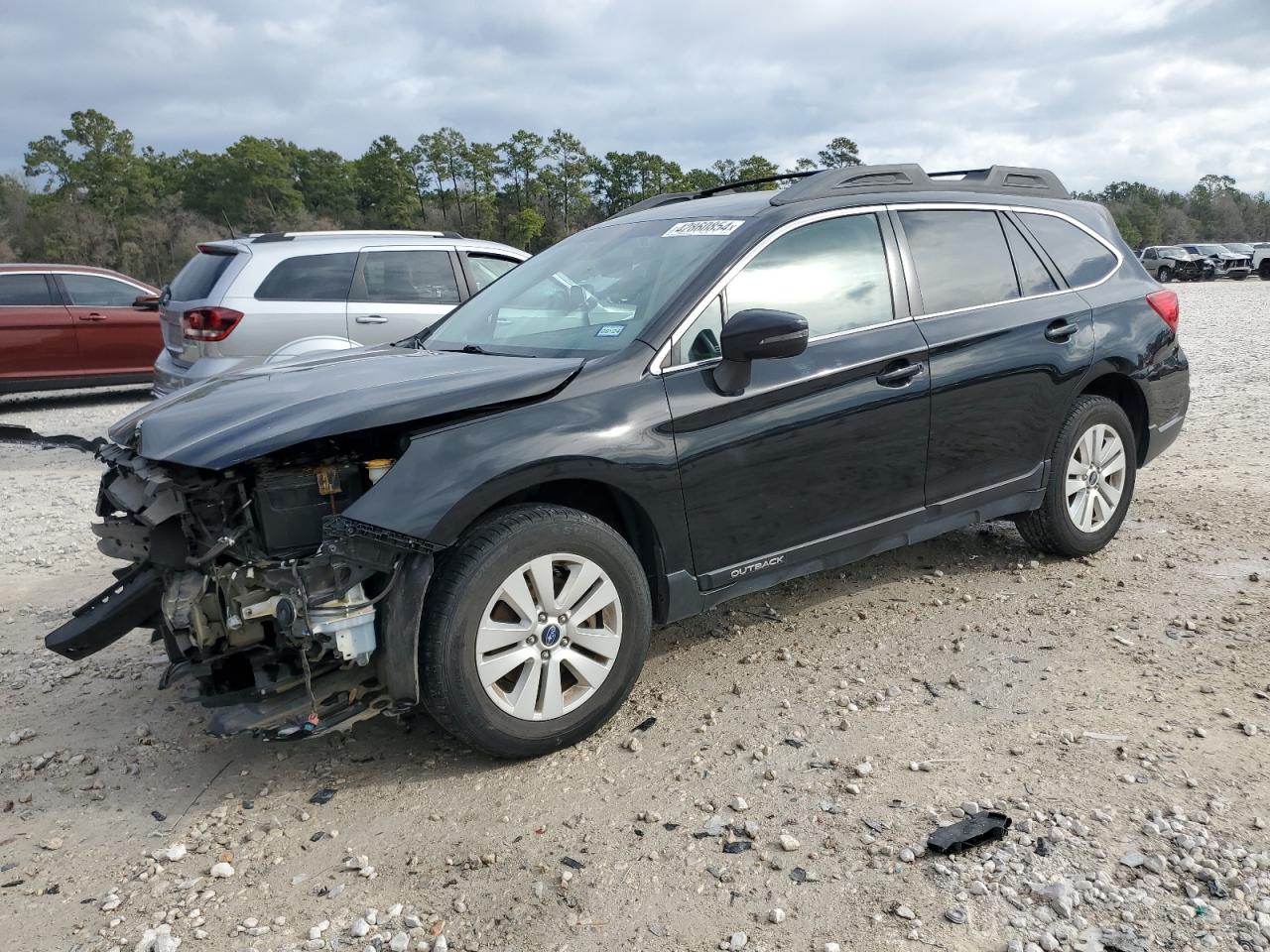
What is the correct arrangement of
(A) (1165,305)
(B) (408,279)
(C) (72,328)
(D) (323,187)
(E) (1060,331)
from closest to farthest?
(E) (1060,331), (A) (1165,305), (B) (408,279), (C) (72,328), (D) (323,187)

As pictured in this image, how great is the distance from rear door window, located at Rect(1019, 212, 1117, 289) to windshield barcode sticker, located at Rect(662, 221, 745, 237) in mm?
1770

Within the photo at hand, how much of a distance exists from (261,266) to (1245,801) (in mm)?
7245

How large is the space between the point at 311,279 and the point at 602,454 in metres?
5.45

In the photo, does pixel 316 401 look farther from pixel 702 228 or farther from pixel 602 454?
pixel 702 228

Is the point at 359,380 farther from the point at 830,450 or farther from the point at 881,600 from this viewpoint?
the point at 881,600

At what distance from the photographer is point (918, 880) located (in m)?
2.54

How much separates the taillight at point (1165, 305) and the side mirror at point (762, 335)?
269 centimetres

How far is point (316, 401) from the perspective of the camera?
10.2 ft

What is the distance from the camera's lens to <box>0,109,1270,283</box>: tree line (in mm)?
62781

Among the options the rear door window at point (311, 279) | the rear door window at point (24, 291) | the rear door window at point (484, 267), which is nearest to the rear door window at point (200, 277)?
the rear door window at point (311, 279)

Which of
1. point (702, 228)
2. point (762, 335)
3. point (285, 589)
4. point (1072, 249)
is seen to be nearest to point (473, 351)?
point (702, 228)

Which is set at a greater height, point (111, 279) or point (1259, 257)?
point (111, 279)

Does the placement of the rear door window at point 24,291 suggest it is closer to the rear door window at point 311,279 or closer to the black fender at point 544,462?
the rear door window at point 311,279

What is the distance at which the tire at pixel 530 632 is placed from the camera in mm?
2994
